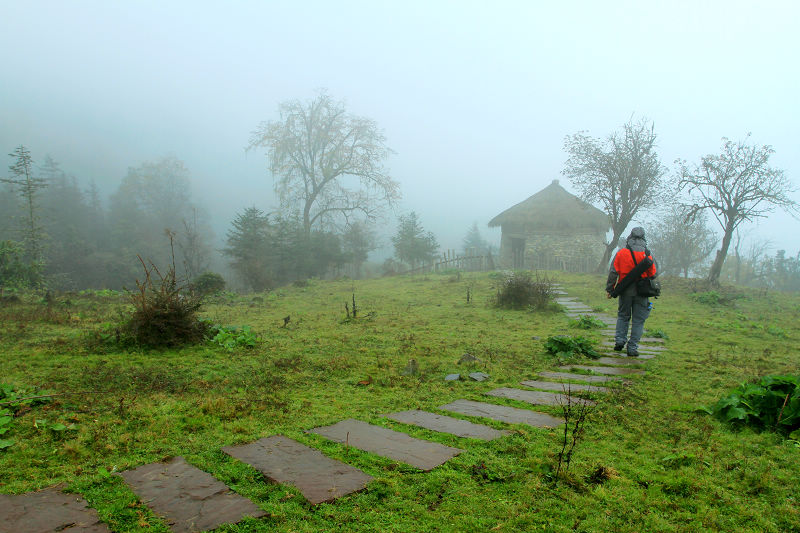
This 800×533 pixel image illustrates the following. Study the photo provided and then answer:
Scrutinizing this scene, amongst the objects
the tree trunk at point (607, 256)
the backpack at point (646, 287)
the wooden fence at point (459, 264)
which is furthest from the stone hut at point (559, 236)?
the backpack at point (646, 287)

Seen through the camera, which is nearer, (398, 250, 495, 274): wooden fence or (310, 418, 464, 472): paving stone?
(310, 418, 464, 472): paving stone

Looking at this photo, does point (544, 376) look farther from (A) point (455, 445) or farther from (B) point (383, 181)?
(B) point (383, 181)

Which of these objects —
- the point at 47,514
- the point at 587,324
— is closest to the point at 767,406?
the point at 47,514

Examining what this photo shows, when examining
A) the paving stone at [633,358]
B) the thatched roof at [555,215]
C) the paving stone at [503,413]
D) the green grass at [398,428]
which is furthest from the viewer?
the thatched roof at [555,215]

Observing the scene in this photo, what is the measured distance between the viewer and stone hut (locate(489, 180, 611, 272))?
1030 inches

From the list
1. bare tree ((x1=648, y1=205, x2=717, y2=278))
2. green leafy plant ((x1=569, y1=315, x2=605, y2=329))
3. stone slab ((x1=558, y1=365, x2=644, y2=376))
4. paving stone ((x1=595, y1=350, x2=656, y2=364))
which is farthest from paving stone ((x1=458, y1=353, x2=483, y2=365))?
bare tree ((x1=648, y1=205, x2=717, y2=278))

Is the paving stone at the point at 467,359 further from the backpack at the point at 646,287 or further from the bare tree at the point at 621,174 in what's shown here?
the bare tree at the point at 621,174

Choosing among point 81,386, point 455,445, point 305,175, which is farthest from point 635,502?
point 305,175

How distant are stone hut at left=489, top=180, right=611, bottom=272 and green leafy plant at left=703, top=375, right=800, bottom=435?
75.2 ft

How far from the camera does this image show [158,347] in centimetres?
520

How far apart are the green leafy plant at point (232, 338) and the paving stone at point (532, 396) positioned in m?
3.24

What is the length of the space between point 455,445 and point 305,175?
97.6 feet

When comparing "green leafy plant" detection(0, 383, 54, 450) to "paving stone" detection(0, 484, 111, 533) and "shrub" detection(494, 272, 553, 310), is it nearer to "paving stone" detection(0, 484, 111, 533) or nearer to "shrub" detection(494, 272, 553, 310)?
"paving stone" detection(0, 484, 111, 533)

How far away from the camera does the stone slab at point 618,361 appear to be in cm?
527
